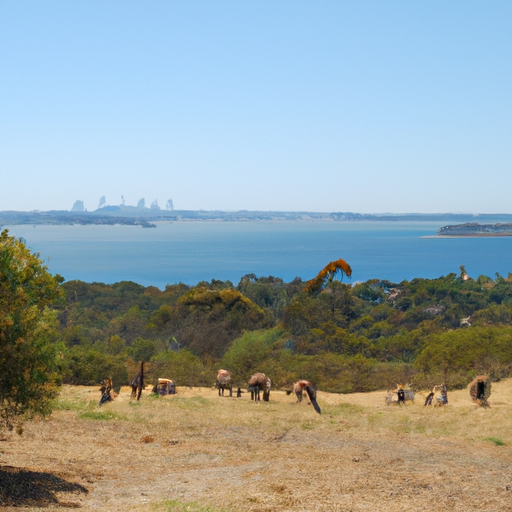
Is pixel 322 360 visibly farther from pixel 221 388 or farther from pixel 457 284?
pixel 457 284

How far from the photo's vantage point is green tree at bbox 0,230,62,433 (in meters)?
8.53

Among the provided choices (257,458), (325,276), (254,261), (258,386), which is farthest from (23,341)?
(254,261)

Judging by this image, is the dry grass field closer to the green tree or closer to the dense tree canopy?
the green tree

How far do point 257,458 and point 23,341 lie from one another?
17.6 feet

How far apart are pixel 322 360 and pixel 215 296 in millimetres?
14918

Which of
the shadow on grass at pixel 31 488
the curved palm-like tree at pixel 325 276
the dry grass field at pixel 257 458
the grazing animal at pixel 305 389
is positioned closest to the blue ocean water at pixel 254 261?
the curved palm-like tree at pixel 325 276

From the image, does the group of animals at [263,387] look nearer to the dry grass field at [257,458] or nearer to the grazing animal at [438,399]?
the dry grass field at [257,458]

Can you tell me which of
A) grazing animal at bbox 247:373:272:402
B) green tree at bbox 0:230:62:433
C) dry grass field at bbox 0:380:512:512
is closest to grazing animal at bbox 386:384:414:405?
dry grass field at bbox 0:380:512:512

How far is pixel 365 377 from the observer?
27016mm

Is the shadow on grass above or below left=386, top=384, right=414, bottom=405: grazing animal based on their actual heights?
above

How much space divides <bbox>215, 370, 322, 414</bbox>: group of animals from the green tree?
396 inches

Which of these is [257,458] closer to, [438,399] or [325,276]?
[438,399]

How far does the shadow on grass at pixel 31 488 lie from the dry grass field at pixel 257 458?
0.05ft

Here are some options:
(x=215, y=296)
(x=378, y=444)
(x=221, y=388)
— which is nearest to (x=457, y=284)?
(x=215, y=296)
